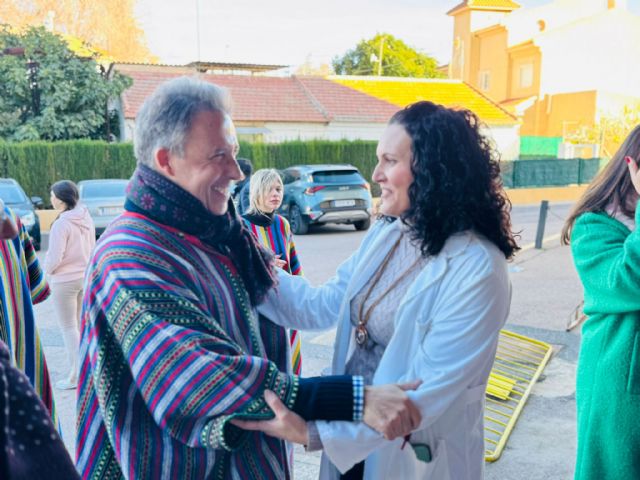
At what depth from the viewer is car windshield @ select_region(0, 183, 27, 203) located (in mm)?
12359

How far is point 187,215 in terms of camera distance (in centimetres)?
158

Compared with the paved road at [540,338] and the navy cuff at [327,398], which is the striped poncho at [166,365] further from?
the paved road at [540,338]

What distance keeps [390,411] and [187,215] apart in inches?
29.0

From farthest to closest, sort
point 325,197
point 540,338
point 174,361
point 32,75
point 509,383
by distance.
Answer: point 32,75
point 325,197
point 540,338
point 509,383
point 174,361

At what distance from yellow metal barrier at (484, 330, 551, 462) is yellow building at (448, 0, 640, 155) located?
26.0 m

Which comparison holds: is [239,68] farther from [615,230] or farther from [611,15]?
[615,230]

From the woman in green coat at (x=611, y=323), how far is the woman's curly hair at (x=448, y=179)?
0.47 metres

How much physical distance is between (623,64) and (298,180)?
91.6 feet

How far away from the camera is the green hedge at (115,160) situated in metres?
17.4

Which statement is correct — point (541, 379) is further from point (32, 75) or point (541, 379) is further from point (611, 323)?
point (32, 75)

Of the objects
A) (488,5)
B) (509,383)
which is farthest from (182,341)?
(488,5)

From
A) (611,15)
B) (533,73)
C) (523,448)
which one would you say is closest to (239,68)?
(533,73)

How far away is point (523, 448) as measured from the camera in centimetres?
391

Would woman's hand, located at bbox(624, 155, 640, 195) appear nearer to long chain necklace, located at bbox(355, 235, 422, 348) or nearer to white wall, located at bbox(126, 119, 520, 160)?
long chain necklace, located at bbox(355, 235, 422, 348)
